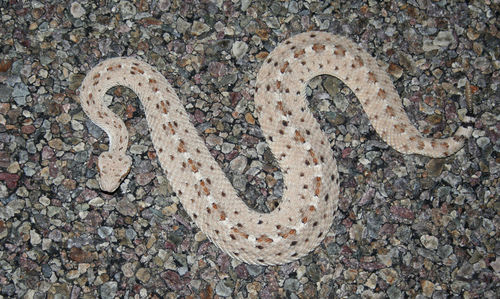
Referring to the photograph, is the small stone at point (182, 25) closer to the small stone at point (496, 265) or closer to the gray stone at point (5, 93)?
the gray stone at point (5, 93)

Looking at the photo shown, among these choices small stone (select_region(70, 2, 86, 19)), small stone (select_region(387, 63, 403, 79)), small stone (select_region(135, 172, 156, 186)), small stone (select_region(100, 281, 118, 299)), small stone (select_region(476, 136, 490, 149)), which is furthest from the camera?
small stone (select_region(70, 2, 86, 19))

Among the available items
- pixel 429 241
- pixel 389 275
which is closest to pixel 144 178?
pixel 389 275

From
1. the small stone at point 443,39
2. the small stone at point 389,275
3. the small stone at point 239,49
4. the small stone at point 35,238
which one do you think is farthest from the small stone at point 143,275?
the small stone at point 443,39

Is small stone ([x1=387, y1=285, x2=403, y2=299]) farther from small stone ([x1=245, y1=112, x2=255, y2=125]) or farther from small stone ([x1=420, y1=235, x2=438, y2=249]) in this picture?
small stone ([x1=245, y1=112, x2=255, y2=125])

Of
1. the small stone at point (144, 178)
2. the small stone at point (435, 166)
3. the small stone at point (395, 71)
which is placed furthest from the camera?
the small stone at point (395, 71)

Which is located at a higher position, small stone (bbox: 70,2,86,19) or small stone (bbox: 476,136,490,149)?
small stone (bbox: 70,2,86,19)

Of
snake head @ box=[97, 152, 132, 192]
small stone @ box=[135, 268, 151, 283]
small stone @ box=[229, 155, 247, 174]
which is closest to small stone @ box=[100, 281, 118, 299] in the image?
small stone @ box=[135, 268, 151, 283]
